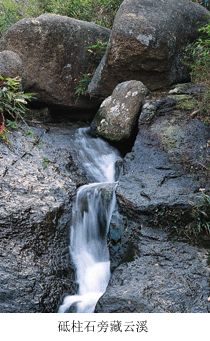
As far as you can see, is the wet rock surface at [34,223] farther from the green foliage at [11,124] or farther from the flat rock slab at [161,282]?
the flat rock slab at [161,282]

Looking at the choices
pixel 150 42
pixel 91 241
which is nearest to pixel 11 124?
pixel 91 241

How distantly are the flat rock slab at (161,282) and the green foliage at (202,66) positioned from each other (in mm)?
2872

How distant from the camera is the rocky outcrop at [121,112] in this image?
5906 mm

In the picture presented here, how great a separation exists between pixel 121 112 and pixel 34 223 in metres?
3.39

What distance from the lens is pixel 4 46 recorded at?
22.4 ft

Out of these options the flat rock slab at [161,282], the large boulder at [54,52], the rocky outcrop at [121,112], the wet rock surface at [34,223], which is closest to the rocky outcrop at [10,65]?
the large boulder at [54,52]

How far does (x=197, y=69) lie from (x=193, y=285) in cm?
514

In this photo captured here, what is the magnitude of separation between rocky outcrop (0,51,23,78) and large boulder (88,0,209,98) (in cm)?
204

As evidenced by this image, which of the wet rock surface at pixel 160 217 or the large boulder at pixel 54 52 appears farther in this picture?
the large boulder at pixel 54 52

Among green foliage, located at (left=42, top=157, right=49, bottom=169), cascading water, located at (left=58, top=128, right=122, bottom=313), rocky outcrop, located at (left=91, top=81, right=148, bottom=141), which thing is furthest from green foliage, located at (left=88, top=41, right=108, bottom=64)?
green foliage, located at (left=42, top=157, right=49, bottom=169)

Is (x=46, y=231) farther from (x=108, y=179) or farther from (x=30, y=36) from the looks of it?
(x=30, y=36)

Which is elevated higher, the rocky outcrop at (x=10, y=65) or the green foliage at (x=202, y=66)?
the green foliage at (x=202, y=66)

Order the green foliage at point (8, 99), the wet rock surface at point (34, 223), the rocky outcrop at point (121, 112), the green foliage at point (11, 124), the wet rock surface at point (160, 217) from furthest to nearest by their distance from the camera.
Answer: the rocky outcrop at point (121, 112) → the green foliage at point (11, 124) → the green foliage at point (8, 99) → the wet rock surface at point (34, 223) → the wet rock surface at point (160, 217)

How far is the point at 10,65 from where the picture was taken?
617 cm
